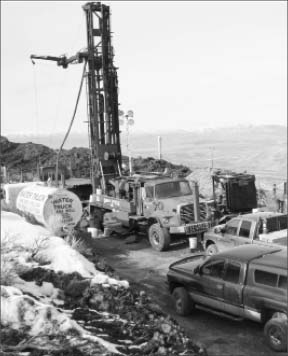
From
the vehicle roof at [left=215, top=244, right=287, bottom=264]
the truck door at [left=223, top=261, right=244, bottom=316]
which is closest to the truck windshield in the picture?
the vehicle roof at [left=215, top=244, right=287, bottom=264]

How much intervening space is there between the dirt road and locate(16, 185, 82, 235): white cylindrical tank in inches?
66.2

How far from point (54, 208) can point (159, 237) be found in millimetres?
3494

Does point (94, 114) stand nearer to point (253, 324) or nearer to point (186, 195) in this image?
point (186, 195)

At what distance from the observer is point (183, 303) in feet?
30.8

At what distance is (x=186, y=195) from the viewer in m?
16.3

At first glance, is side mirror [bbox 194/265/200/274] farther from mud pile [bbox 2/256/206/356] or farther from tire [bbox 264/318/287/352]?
tire [bbox 264/318/287/352]

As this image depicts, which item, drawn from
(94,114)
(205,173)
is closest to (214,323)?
(94,114)

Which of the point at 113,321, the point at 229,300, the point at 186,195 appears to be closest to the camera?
the point at 113,321

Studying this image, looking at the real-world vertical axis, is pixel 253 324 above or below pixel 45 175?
below

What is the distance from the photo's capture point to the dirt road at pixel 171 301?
26.2 ft

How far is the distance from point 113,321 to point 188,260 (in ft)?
12.9

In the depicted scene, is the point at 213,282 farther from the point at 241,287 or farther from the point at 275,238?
the point at 275,238

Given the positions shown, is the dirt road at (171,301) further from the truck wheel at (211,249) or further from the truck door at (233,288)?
the truck wheel at (211,249)

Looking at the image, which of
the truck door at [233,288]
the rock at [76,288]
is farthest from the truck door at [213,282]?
the rock at [76,288]
